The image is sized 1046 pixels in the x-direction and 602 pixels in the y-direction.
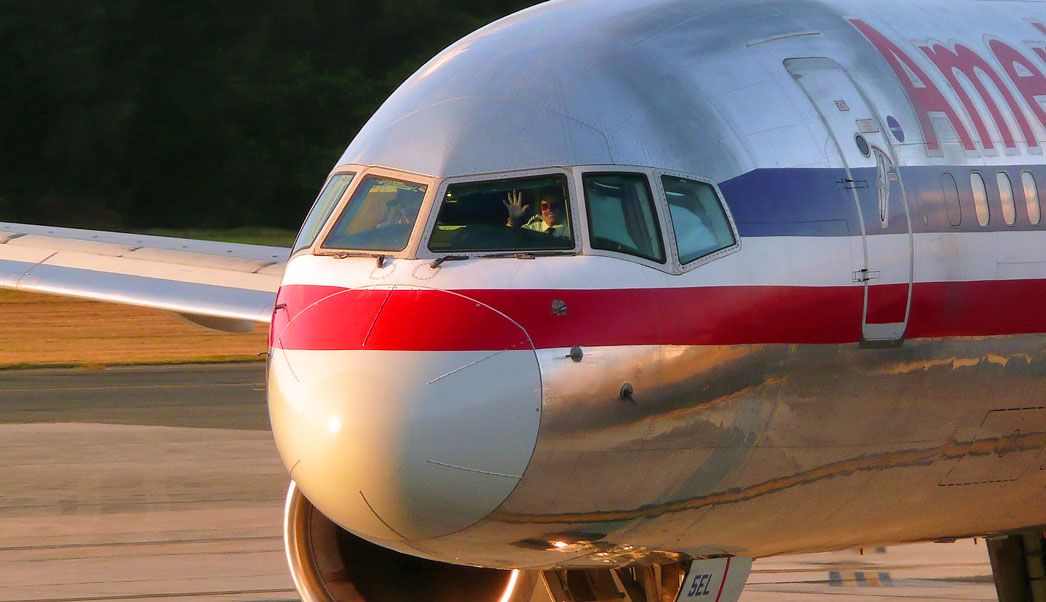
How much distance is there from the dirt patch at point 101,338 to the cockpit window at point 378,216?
1987 cm

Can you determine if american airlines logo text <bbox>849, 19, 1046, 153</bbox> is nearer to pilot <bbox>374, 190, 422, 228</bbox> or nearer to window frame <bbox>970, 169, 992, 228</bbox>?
window frame <bbox>970, 169, 992, 228</bbox>

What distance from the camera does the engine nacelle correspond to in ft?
29.2

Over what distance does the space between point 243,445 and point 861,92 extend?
13132 mm

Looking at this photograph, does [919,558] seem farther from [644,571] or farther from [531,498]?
[531,498]

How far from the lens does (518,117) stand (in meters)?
7.46

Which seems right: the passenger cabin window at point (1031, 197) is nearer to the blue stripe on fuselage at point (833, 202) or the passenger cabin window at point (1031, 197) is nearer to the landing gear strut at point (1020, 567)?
the blue stripe on fuselage at point (833, 202)

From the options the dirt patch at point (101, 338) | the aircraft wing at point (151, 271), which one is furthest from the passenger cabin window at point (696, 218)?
the dirt patch at point (101, 338)

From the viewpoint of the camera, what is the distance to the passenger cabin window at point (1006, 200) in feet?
27.7

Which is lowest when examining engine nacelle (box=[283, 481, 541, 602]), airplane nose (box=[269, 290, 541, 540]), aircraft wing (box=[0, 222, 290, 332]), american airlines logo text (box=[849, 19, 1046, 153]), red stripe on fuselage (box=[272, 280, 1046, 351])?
aircraft wing (box=[0, 222, 290, 332])

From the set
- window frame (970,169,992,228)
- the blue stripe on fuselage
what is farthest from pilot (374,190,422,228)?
window frame (970,169,992,228)

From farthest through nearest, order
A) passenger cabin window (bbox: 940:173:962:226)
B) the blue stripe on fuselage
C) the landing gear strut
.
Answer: the landing gear strut
passenger cabin window (bbox: 940:173:962:226)
the blue stripe on fuselage

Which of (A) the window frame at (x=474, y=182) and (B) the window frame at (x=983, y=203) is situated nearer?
(A) the window frame at (x=474, y=182)

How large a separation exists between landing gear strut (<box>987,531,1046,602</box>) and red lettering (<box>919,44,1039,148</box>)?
2769 mm

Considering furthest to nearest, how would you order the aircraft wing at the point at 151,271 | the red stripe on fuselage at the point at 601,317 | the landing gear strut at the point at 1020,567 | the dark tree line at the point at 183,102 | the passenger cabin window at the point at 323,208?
the dark tree line at the point at 183,102 < the aircraft wing at the point at 151,271 < the landing gear strut at the point at 1020,567 < the passenger cabin window at the point at 323,208 < the red stripe on fuselage at the point at 601,317
